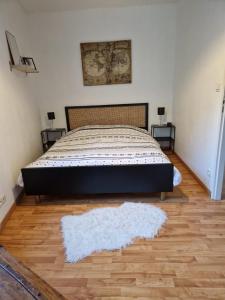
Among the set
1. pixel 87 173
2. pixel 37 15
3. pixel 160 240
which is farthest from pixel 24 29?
pixel 160 240

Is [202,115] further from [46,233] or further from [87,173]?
[46,233]

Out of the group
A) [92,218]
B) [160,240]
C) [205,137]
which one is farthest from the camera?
[205,137]

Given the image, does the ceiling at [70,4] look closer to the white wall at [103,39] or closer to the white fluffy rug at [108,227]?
the white wall at [103,39]

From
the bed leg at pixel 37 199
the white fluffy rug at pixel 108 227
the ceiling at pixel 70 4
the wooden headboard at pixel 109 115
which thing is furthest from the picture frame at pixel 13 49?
the white fluffy rug at pixel 108 227

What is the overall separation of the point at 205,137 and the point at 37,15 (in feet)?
11.1

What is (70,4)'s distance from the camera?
334cm

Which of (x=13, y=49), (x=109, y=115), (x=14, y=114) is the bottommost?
(x=109, y=115)

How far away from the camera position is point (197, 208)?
2.34 m

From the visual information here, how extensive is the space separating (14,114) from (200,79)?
97.1 inches

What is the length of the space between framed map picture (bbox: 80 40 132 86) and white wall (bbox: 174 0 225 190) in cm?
89

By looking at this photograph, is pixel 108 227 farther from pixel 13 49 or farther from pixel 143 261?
pixel 13 49

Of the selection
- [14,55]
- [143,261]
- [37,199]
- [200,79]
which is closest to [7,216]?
[37,199]

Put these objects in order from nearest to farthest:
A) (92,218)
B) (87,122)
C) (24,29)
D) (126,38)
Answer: (92,218) < (24,29) < (126,38) < (87,122)

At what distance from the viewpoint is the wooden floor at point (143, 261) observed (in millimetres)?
1443
